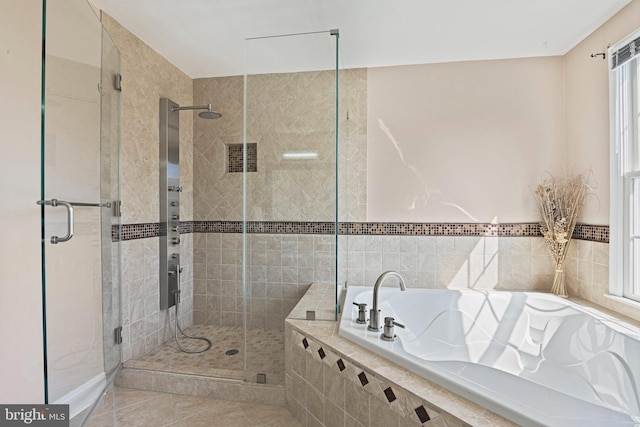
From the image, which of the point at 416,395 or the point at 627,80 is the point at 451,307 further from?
the point at 627,80

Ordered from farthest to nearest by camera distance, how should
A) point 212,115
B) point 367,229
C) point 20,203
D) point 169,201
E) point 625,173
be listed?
point 212,115 < point 367,229 < point 169,201 < point 625,173 < point 20,203

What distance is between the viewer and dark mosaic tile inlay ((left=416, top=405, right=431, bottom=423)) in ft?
3.84

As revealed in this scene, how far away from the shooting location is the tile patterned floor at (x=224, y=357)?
6.97 feet

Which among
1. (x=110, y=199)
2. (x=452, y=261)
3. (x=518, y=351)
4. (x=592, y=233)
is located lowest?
(x=518, y=351)

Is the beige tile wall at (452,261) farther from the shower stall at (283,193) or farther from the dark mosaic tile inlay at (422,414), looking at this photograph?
the dark mosaic tile inlay at (422,414)

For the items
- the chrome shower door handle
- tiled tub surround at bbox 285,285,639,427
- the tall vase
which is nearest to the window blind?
the tall vase

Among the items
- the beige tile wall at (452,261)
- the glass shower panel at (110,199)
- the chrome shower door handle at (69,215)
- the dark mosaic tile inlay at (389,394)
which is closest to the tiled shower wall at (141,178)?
the glass shower panel at (110,199)

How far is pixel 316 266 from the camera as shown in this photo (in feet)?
7.36

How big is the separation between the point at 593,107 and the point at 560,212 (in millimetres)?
810

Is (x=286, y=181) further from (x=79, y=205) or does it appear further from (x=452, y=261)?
(x=452, y=261)

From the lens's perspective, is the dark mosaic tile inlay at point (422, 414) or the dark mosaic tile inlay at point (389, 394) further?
the dark mosaic tile inlay at point (389, 394)

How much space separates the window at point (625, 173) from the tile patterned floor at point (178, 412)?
233cm

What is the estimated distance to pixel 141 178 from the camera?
2549 mm

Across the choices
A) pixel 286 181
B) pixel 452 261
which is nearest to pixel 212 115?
pixel 286 181
